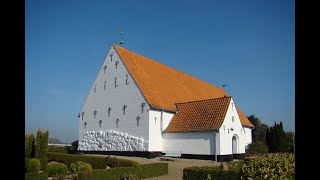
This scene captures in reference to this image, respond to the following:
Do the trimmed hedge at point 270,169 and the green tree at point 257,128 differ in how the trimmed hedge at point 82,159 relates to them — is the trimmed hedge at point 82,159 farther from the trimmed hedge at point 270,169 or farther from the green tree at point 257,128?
the green tree at point 257,128

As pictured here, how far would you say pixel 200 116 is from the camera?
80.8ft

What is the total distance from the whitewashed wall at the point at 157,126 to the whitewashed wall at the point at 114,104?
356mm

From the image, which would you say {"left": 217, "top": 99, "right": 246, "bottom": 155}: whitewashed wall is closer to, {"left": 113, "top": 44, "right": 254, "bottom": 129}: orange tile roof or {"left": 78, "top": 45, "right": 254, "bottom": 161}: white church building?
{"left": 78, "top": 45, "right": 254, "bottom": 161}: white church building

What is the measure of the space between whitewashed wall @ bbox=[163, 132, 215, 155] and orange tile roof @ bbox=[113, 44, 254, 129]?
268 cm

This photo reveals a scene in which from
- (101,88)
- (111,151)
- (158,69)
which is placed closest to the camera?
(111,151)

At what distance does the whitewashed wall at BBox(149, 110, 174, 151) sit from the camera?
24.4m

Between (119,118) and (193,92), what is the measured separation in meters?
9.76

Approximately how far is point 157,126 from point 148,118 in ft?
4.22

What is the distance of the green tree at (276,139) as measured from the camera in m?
29.4

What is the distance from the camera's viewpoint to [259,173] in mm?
7375

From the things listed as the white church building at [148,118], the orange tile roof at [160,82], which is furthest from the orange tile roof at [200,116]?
the orange tile roof at [160,82]

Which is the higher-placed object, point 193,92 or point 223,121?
point 193,92
